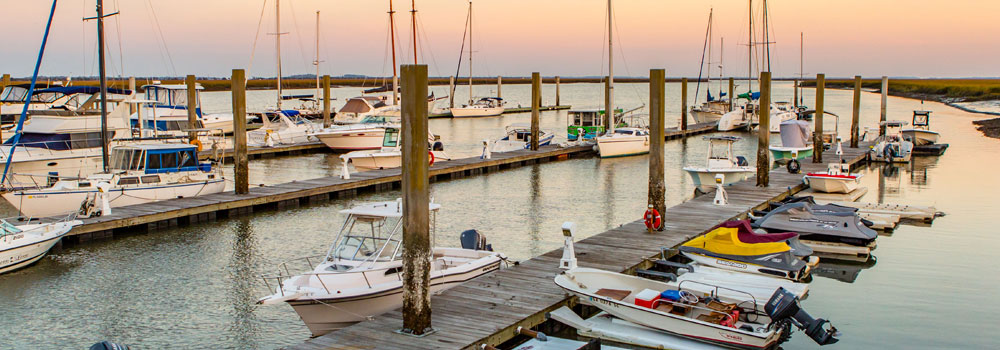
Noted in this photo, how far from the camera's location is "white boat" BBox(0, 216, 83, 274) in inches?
631

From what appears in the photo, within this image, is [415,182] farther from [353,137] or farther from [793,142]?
[353,137]

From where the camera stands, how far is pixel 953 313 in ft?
46.5

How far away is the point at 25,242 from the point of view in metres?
16.3

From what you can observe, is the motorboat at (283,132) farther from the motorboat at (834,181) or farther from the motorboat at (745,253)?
the motorboat at (745,253)

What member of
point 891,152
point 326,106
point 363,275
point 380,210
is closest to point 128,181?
point 380,210

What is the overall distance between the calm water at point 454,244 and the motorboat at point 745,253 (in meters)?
0.79

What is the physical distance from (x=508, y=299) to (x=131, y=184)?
46.3 feet

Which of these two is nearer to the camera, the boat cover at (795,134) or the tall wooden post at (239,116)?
the tall wooden post at (239,116)

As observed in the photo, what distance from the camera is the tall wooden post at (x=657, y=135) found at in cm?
1738

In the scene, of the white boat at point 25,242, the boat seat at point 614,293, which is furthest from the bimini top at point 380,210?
the white boat at point 25,242

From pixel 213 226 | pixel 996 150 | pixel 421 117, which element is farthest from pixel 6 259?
pixel 996 150

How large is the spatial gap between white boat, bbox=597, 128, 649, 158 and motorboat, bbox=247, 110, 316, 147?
15.0 metres

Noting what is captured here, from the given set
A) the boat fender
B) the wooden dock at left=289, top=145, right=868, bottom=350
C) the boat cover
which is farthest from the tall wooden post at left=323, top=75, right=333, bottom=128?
the boat fender

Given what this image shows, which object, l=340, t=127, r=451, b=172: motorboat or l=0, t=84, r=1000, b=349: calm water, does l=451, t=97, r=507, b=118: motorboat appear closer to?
l=340, t=127, r=451, b=172: motorboat
